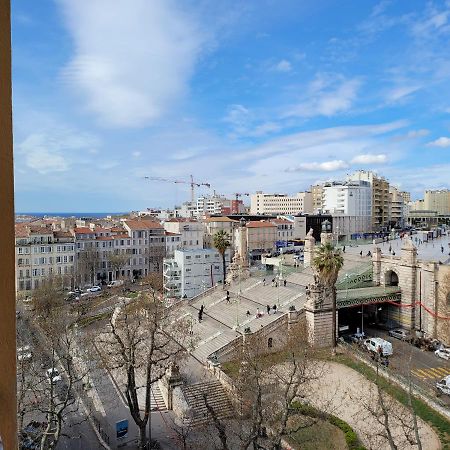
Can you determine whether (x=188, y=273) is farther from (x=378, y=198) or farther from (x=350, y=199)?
(x=378, y=198)

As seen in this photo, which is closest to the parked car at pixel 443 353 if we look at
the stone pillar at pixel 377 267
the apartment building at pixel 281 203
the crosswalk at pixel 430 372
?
the crosswalk at pixel 430 372

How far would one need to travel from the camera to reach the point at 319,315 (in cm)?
3050

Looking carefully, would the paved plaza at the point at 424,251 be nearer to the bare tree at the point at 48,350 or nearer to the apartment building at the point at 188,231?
the bare tree at the point at 48,350

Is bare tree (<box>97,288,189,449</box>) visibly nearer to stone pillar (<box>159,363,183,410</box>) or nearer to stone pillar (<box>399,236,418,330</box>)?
stone pillar (<box>159,363,183,410</box>)

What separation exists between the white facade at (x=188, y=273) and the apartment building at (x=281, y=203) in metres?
95.3

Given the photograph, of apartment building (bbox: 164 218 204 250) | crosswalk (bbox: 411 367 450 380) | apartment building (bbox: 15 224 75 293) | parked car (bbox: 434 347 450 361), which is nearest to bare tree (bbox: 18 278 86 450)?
apartment building (bbox: 15 224 75 293)

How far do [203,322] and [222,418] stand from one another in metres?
13.7

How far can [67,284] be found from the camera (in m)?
59.0

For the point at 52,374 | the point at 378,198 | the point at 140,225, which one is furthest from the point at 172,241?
the point at 378,198

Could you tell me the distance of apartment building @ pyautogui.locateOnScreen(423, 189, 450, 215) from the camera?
18675cm

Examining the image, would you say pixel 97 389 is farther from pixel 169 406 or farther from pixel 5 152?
pixel 5 152

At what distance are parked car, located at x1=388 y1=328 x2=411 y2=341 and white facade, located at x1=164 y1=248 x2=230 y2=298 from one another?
73.4 ft

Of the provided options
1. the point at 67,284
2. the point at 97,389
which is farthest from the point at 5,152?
the point at 67,284

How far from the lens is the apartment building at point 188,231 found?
76250 mm
